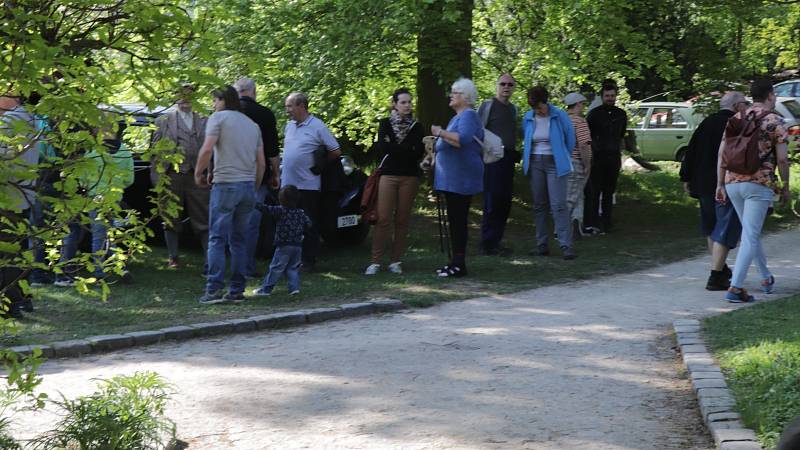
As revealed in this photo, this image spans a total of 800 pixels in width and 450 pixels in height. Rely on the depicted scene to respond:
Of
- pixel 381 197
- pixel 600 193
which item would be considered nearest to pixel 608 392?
pixel 381 197

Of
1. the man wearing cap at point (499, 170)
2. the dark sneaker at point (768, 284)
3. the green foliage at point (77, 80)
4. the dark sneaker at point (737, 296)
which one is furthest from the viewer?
the man wearing cap at point (499, 170)

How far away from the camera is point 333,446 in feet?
19.6

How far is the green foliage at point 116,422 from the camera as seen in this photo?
5.42 metres

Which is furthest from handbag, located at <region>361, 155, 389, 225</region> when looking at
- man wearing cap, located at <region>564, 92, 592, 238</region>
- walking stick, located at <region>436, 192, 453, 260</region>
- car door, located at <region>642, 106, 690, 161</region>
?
car door, located at <region>642, 106, 690, 161</region>

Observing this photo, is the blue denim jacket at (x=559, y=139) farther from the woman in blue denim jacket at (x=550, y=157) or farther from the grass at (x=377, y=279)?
the grass at (x=377, y=279)

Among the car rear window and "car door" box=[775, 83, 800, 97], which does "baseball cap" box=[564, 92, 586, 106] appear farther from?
"car door" box=[775, 83, 800, 97]

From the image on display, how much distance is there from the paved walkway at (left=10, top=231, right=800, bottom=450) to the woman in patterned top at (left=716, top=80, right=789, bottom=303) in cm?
46

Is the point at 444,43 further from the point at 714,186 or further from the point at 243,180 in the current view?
the point at 243,180

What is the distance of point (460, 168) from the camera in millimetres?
12125

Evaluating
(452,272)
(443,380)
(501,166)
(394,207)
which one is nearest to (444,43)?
(501,166)

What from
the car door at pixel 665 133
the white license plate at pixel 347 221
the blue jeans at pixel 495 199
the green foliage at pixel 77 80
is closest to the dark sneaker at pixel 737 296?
the blue jeans at pixel 495 199

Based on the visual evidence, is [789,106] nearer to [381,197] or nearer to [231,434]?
[381,197]

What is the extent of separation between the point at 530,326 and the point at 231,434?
12.4 ft

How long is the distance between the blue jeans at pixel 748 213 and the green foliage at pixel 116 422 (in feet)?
20.4
